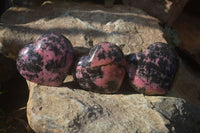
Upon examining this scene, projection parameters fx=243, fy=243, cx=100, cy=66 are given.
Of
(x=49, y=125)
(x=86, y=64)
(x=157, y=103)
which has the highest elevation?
(x=86, y=64)

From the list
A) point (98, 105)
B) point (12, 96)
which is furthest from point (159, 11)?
point (12, 96)

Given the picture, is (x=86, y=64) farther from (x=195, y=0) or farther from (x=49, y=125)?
(x=195, y=0)

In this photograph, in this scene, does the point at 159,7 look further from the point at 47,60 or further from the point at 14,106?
the point at 14,106

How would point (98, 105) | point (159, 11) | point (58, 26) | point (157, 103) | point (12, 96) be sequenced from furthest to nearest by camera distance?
point (159, 11), point (12, 96), point (58, 26), point (157, 103), point (98, 105)

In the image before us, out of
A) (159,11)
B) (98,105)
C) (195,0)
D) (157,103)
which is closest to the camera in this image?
(98,105)

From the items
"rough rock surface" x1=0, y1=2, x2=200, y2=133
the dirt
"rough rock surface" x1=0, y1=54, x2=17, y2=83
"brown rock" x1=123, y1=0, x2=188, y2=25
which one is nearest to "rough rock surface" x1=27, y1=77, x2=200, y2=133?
"rough rock surface" x1=0, y1=2, x2=200, y2=133

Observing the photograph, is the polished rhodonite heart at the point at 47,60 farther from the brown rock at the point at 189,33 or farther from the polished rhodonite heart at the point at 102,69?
the brown rock at the point at 189,33

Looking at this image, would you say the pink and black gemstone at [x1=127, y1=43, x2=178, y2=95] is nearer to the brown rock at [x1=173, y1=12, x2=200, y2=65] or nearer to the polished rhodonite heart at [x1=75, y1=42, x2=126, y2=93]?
the polished rhodonite heart at [x1=75, y1=42, x2=126, y2=93]
